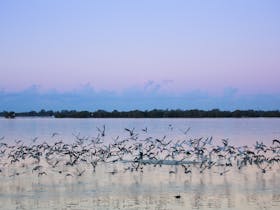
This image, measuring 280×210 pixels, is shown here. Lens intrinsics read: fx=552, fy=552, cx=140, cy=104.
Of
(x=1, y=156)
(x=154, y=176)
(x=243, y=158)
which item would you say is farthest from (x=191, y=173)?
(x=1, y=156)

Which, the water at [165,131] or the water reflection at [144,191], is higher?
the water at [165,131]

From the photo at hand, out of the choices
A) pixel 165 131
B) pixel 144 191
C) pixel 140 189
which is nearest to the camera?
pixel 144 191

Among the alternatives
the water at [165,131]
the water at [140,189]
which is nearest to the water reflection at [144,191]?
the water at [140,189]

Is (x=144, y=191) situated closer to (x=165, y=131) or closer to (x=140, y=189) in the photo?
(x=140, y=189)

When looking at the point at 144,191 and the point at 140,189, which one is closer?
the point at 144,191

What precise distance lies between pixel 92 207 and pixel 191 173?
6075 mm

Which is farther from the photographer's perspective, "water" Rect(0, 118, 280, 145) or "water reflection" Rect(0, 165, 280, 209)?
"water" Rect(0, 118, 280, 145)

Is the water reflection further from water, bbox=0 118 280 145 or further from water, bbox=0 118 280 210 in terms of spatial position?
water, bbox=0 118 280 145

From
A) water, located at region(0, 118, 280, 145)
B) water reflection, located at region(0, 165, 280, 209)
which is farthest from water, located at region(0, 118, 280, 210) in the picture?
water, located at region(0, 118, 280, 145)

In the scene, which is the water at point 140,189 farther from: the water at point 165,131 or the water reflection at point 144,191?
the water at point 165,131

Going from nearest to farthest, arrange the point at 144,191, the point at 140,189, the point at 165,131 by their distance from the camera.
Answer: the point at 144,191
the point at 140,189
the point at 165,131

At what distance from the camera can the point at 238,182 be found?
49.4 ft

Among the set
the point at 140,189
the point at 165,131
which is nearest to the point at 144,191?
the point at 140,189

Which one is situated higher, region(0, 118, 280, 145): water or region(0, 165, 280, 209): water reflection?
region(0, 118, 280, 145): water
